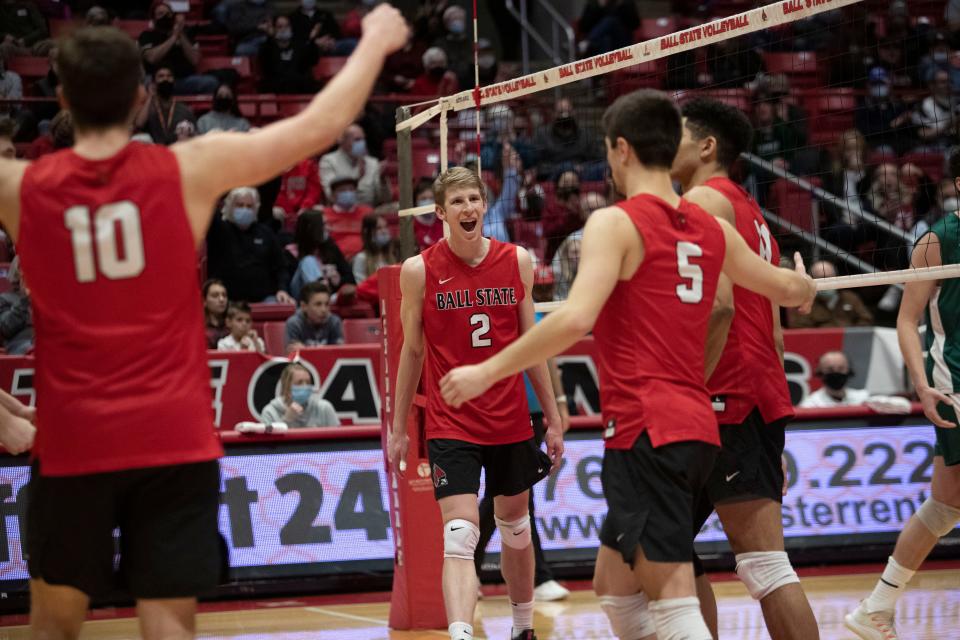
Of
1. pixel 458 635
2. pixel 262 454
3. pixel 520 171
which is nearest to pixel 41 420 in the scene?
pixel 458 635

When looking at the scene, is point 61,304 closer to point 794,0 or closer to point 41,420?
point 41,420

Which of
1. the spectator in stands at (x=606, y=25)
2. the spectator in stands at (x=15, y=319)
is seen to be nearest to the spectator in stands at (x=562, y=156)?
the spectator in stands at (x=606, y=25)

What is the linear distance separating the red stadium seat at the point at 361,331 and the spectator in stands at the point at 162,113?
3191 mm

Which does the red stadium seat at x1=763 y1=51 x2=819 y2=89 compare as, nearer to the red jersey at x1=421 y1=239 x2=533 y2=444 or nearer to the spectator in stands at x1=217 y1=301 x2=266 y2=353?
the spectator in stands at x1=217 y1=301 x2=266 y2=353

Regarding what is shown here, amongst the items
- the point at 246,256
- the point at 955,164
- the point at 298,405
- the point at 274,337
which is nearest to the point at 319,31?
the point at 246,256

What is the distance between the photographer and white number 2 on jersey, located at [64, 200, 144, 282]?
11.2 feet

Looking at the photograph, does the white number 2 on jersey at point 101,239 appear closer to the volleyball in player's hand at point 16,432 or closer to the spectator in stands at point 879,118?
the volleyball in player's hand at point 16,432

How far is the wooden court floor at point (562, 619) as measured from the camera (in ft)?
24.6

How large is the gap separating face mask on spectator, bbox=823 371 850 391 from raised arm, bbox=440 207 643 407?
7483 millimetres

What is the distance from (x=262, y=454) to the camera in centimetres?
923

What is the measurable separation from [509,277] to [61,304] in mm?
3252

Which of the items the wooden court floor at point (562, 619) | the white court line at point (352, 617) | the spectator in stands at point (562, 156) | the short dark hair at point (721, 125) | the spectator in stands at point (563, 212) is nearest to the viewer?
the short dark hair at point (721, 125)

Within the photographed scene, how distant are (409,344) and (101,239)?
3054mm

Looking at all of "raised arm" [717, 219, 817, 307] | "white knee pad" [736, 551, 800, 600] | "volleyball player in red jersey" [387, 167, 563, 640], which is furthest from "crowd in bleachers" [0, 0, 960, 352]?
"raised arm" [717, 219, 817, 307]
